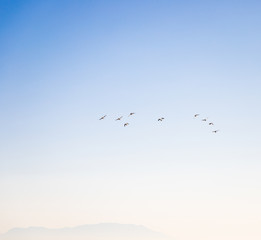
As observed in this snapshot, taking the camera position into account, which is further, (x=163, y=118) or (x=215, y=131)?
(x=215, y=131)

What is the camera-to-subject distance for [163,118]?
97.6 m

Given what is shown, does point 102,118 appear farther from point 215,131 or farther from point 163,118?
point 215,131

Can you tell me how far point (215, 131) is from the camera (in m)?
105

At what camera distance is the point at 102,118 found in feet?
300

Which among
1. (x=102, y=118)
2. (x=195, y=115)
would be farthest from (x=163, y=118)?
(x=102, y=118)

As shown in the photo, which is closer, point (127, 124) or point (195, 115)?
point (127, 124)

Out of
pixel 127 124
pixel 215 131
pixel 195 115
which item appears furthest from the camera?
pixel 215 131

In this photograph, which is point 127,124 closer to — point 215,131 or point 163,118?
point 163,118

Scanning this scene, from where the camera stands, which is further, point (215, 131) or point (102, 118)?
point (215, 131)

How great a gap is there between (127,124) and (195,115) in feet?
65.8

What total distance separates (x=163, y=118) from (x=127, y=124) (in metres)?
13.3

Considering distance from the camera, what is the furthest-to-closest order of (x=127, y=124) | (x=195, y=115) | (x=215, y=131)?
(x=215, y=131) → (x=195, y=115) → (x=127, y=124)

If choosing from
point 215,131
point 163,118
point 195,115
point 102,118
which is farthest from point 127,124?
point 215,131

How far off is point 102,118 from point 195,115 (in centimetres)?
2490
